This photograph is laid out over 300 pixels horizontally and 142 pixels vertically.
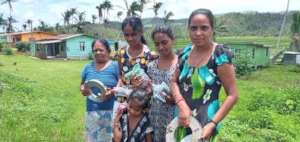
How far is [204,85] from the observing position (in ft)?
10.4

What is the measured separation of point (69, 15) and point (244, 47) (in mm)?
55689

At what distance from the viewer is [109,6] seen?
256ft

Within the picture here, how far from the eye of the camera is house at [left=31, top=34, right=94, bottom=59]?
46.2 meters

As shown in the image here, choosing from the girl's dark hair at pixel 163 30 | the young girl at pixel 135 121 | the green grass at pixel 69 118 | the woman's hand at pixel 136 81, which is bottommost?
the green grass at pixel 69 118

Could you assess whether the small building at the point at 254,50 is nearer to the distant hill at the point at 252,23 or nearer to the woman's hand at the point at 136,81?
the woman's hand at the point at 136,81

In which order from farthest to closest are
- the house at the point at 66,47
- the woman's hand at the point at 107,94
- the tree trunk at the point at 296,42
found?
the tree trunk at the point at 296,42 → the house at the point at 66,47 → the woman's hand at the point at 107,94

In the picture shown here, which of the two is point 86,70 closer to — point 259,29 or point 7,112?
point 7,112

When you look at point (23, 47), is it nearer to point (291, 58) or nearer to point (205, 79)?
point (291, 58)

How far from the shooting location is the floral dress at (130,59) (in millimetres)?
4277

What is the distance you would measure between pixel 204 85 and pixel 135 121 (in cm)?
113

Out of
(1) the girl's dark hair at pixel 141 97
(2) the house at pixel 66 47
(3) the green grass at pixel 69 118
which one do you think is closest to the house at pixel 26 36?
(2) the house at pixel 66 47

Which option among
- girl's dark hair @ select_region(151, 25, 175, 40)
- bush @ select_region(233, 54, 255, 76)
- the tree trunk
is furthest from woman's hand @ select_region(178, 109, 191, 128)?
the tree trunk

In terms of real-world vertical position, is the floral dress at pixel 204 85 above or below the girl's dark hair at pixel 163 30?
below

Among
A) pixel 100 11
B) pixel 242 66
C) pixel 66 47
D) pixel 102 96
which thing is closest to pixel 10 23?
pixel 100 11
